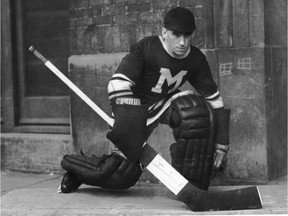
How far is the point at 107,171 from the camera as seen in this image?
4.31 m

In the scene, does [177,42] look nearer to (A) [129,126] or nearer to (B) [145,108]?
(B) [145,108]

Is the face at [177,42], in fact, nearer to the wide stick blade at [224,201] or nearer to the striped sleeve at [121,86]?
the striped sleeve at [121,86]

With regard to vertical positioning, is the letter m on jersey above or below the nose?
below

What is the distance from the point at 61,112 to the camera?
610 centimetres

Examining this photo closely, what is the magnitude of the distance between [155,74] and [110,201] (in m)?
1.03

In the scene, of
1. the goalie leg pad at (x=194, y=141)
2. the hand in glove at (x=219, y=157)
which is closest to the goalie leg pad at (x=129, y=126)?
the goalie leg pad at (x=194, y=141)

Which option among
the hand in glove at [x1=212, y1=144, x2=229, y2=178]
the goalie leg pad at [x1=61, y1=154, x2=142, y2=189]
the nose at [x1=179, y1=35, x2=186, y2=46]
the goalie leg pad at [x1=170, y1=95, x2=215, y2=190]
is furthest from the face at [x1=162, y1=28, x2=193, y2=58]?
the goalie leg pad at [x1=61, y1=154, x2=142, y2=189]

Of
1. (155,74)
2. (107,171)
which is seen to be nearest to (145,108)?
(155,74)

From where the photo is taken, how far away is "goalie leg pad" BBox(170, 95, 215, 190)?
4000 mm

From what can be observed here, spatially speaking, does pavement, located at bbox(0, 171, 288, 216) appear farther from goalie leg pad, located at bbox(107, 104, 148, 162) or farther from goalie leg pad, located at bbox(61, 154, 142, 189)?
goalie leg pad, located at bbox(107, 104, 148, 162)

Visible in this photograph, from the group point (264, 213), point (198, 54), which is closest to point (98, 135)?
point (198, 54)

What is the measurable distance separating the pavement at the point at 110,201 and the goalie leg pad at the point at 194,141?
26cm

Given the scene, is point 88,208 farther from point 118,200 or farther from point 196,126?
point 196,126

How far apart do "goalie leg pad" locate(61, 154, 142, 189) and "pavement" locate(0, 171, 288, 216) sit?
13cm
